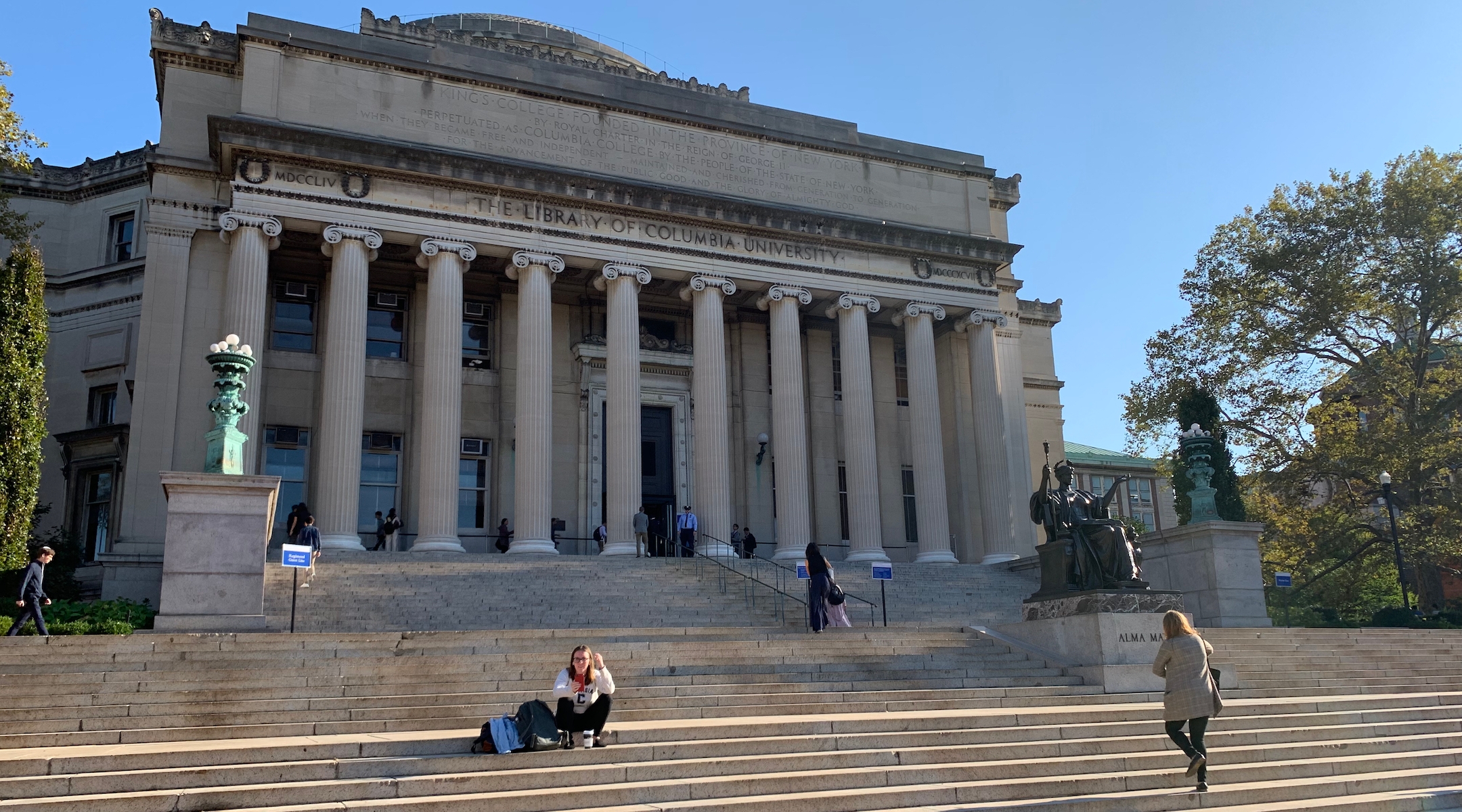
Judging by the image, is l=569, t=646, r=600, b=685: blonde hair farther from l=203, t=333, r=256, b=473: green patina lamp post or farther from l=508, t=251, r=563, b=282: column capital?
l=508, t=251, r=563, b=282: column capital

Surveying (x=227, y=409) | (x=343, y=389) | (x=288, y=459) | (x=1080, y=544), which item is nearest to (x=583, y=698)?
(x=1080, y=544)

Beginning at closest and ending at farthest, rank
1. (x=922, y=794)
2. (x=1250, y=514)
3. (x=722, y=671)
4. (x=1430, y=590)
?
(x=922, y=794) < (x=722, y=671) < (x=1250, y=514) < (x=1430, y=590)

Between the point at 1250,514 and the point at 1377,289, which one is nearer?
the point at 1377,289

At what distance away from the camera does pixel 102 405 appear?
3291 cm

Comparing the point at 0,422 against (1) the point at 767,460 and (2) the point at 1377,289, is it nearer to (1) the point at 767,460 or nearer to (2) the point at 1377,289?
(1) the point at 767,460

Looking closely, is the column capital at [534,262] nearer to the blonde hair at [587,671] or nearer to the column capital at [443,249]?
the column capital at [443,249]

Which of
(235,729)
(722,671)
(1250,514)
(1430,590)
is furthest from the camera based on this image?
(1430,590)

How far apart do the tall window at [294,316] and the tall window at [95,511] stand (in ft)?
22.1

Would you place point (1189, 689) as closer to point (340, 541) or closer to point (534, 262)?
point (340, 541)

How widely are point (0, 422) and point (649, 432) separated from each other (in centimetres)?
1619

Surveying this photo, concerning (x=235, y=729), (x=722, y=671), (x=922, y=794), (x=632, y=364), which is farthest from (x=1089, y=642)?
(x=632, y=364)

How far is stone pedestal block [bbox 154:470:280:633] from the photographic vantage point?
17.1m

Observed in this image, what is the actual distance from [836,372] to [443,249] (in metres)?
12.9

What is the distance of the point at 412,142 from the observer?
27.9 m
